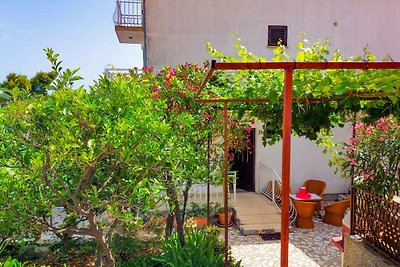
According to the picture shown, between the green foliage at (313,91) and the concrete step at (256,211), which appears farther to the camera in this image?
the concrete step at (256,211)

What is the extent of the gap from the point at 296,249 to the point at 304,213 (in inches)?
54.5

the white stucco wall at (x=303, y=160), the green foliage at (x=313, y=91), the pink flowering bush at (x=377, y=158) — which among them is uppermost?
the green foliage at (x=313, y=91)

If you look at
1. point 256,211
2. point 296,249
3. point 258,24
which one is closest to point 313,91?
point 296,249

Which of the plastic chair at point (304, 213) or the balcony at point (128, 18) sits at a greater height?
the balcony at point (128, 18)

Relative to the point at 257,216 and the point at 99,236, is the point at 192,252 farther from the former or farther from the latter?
the point at 257,216

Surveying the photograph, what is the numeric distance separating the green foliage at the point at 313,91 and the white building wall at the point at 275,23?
446cm

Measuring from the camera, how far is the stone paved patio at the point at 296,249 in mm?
6023

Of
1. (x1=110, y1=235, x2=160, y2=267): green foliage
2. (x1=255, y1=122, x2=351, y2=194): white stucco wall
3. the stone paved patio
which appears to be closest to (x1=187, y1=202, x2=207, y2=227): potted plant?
the stone paved patio

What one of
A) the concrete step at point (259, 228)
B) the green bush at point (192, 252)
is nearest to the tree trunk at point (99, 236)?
the green bush at point (192, 252)

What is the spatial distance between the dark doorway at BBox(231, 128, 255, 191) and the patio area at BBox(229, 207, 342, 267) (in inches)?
104

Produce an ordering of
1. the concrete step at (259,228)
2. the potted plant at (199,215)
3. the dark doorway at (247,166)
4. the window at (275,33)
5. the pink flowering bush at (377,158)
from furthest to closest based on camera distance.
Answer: the dark doorway at (247,166), the window at (275,33), the potted plant at (199,215), the concrete step at (259,228), the pink flowering bush at (377,158)

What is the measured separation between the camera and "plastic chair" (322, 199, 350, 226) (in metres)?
7.98

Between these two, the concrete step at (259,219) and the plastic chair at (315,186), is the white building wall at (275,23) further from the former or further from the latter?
the concrete step at (259,219)

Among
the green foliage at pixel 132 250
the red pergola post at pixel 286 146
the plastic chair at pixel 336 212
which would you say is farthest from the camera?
the plastic chair at pixel 336 212
